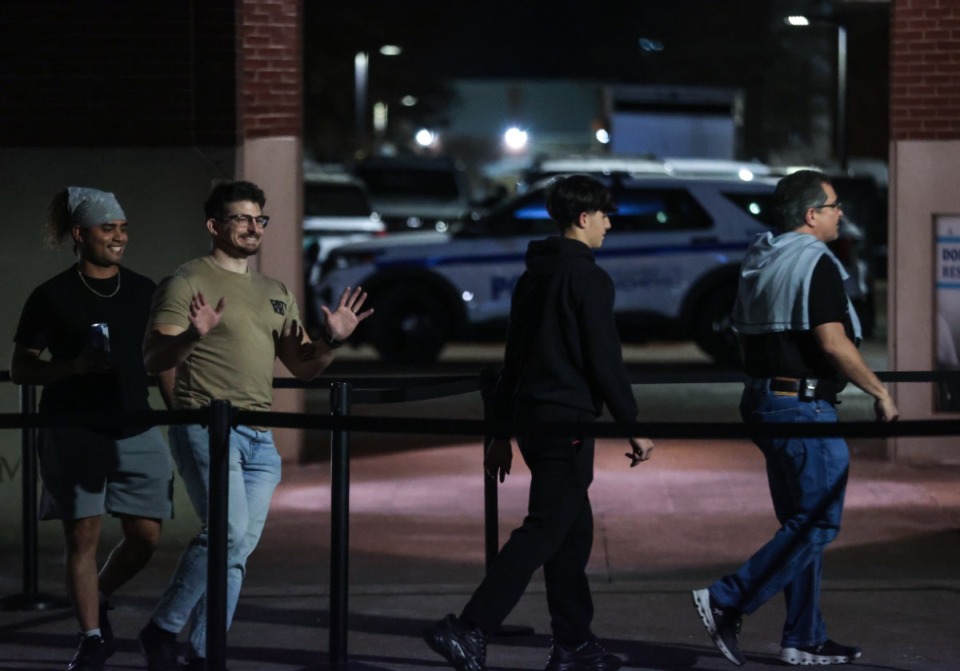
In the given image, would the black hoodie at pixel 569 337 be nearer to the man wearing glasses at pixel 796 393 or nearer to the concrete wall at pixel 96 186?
the man wearing glasses at pixel 796 393

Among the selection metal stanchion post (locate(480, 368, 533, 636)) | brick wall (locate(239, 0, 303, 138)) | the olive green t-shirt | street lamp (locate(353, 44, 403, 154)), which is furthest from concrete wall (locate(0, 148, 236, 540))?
street lamp (locate(353, 44, 403, 154))

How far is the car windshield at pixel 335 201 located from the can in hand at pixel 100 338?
17.8 meters

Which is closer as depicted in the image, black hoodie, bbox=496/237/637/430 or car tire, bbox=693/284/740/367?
black hoodie, bbox=496/237/637/430

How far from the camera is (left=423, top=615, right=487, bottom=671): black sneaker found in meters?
5.93

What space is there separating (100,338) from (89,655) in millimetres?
1102

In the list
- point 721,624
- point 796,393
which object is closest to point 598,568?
point 721,624

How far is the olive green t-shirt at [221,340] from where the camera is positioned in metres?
5.93

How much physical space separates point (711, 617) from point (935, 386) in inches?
232

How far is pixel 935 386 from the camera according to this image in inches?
465

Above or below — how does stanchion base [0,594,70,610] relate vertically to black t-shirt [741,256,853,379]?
below

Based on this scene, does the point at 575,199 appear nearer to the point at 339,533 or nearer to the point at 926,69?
the point at 339,533

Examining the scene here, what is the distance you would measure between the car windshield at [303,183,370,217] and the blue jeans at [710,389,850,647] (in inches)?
706

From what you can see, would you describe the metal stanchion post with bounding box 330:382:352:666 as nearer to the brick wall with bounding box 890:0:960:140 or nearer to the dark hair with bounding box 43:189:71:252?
the dark hair with bounding box 43:189:71:252

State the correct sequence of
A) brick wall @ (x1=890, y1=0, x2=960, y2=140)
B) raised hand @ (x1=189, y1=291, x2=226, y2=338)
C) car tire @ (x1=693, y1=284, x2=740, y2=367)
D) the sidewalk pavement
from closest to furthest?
raised hand @ (x1=189, y1=291, x2=226, y2=338) → the sidewalk pavement → brick wall @ (x1=890, y1=0, x2=960, y2=140) → car tire @ (x1=693, y1=284, x2=740, y2=367)
